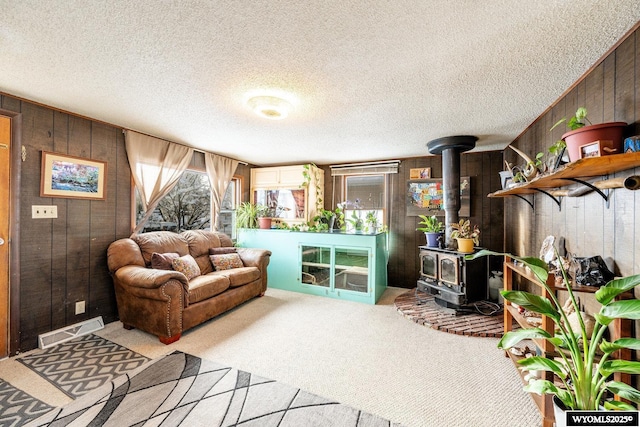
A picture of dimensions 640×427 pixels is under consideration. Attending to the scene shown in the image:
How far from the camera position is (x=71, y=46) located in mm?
1603

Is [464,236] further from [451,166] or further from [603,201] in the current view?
[603,201]

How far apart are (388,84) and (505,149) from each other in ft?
9.43

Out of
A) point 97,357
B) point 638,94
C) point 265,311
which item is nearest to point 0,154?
point 97,357

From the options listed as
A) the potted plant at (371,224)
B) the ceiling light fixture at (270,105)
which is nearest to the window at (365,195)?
the potted plant at (371,224)

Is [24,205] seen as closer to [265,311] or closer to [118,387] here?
[118,387]

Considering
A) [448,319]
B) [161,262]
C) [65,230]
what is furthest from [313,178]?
[65,230]

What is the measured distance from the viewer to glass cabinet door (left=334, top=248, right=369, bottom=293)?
384 cm

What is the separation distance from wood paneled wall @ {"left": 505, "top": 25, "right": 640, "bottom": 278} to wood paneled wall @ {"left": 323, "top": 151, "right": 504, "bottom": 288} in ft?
4.93

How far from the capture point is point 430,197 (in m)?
4.32

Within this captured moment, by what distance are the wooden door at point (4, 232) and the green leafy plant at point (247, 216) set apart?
9.00ft

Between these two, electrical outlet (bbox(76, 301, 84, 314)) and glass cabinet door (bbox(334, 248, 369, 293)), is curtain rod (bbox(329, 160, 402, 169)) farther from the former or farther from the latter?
electrical outlet (bbox(76, 301, 84, 314))

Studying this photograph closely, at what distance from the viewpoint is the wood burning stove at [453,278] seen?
3162 millimetres

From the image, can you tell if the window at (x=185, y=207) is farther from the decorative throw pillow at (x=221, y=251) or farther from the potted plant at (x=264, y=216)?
the potted plant at (x=264, y=216)

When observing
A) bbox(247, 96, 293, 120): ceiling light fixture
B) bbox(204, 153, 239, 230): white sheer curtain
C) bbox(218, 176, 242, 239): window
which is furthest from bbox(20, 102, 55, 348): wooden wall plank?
bbox(218, 176, 242, 239): window
